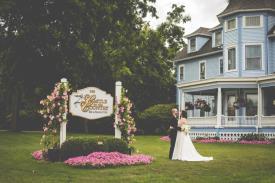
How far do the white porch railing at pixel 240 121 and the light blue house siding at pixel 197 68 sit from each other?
6.69 m

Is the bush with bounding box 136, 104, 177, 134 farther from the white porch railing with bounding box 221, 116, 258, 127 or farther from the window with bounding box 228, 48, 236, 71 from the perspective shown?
the white porch railing with bounding box 221, 116, 258, 127

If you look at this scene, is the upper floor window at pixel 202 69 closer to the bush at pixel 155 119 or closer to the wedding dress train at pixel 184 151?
the bush at pixel 155 119

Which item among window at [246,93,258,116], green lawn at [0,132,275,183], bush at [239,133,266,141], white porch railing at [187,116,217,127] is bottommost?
green lawn at [0,132,275,183]

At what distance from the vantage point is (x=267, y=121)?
99.2ft

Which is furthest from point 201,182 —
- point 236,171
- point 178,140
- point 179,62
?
point 179,62

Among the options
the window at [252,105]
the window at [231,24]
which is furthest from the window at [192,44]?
the window at [252,105]

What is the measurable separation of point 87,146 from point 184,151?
3.38 m

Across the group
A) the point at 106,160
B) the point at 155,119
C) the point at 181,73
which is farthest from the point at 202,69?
the point at 106,160

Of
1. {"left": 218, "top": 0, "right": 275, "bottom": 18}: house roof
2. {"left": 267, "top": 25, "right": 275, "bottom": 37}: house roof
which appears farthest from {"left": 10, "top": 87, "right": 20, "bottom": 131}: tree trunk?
{"left": 267, "top": 25, "right": 275, "bottom": 37}: house roof

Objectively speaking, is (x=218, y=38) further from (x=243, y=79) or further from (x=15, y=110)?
(x=15, y=110)

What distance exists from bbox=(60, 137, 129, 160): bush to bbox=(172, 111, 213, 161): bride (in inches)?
72.8

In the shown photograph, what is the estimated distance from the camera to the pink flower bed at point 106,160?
14930mm

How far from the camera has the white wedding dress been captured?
675 inches

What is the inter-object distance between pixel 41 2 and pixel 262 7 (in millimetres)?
18241
